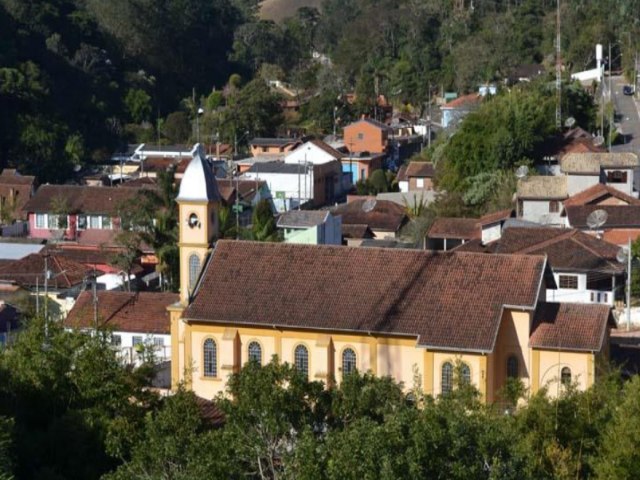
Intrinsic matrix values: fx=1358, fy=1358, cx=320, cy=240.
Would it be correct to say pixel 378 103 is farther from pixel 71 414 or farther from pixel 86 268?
pixel 71 414

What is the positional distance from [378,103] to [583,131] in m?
26.3

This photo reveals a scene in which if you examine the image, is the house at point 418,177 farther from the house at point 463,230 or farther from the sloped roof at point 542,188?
the house at point 463,230

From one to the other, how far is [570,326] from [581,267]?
798 centimetres

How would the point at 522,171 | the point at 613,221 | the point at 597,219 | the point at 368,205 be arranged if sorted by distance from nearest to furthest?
1. the point at 597,219
2. the point at 613,221
3. the point at 522,171
4. the point at 368,205

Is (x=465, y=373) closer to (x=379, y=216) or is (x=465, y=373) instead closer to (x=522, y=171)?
(x=522, y=171)

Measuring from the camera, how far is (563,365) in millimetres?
23484

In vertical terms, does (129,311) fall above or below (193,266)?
below

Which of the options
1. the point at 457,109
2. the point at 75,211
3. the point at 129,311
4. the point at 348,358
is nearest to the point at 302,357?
the point at 348,358

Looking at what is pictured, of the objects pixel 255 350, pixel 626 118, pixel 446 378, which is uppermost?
pixel 626 118

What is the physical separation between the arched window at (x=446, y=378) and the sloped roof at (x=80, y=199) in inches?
933

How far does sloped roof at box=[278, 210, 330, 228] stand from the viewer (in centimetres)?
4089

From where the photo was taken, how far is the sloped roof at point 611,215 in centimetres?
3697

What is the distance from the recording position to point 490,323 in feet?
76.6

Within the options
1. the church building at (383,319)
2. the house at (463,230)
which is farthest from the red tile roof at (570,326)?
the house at (463,230)
